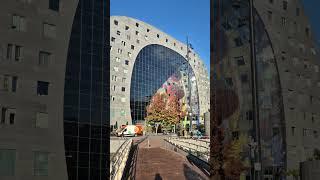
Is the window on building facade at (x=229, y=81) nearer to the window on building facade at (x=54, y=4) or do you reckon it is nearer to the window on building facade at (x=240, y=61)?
the window on building facade at (x=240, y=61)

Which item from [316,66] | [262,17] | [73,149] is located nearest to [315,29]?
[316,66]

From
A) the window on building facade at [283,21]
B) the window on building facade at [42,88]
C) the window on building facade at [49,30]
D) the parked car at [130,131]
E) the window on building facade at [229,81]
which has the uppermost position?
the window on building facade at [283,21]

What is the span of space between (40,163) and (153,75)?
107 m

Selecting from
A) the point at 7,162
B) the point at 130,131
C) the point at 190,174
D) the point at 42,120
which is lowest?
the point at 190,174

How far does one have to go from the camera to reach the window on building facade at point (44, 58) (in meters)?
42.4

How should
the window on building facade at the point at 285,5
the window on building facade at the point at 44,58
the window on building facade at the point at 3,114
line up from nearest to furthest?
the window on building facade at the point at 3,114 < the window on building facade at the point at 44,58 < the window on building facade at the point at 285,5

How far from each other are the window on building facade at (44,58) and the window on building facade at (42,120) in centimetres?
422

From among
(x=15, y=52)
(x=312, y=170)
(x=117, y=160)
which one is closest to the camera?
(x=312, y=170)

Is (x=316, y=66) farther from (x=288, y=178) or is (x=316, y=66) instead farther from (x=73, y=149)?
(x=73, y=149)

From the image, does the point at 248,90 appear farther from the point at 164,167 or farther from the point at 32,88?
the point at 32,88

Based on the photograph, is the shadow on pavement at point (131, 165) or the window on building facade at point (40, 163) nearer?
the window on building facade at point (40, 163)

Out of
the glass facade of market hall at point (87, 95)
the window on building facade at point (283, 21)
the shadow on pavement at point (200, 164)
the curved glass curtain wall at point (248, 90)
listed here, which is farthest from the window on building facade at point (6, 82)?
the window on building facade at point (283, 21)

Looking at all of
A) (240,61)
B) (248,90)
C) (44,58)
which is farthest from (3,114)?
(240,61)

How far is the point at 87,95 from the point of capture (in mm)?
47719
